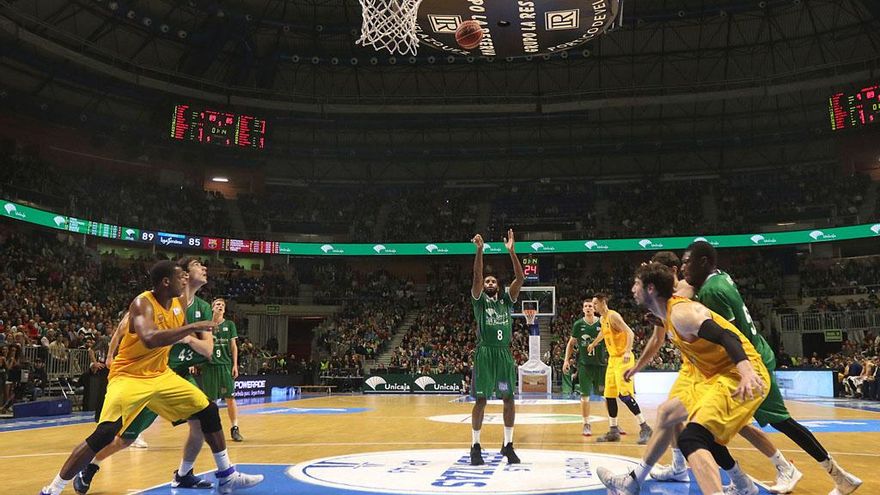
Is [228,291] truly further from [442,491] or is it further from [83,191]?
[442,491]

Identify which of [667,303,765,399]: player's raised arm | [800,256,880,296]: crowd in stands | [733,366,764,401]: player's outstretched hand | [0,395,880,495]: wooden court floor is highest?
[800,256,880,296]: crowd in stands

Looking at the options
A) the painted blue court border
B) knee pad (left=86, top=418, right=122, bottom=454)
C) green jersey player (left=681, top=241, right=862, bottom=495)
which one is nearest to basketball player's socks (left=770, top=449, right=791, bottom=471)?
green jersey player (left=681, top=241, right=862, bottom=495)

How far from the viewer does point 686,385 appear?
16.1ft

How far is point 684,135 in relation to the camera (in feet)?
124

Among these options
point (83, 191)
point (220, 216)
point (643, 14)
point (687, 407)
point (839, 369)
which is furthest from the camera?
point (220, 216)

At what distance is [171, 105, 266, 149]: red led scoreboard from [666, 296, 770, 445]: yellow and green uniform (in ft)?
102

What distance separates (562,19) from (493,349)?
13.8 feet

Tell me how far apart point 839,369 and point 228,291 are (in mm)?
26431

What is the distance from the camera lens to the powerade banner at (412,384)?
2628 cm

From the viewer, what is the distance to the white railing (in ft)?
90.5

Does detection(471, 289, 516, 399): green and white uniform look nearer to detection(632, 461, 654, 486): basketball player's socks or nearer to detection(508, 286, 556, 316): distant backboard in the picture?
detection(632, 461, 654, 486): basketball player's socks

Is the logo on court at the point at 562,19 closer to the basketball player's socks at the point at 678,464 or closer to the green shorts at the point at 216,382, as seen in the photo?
the basketball player's socks at the point at 678,464

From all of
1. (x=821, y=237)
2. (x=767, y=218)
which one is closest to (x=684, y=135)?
(x=767, y=218)

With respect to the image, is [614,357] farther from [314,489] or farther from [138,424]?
[138,424]
